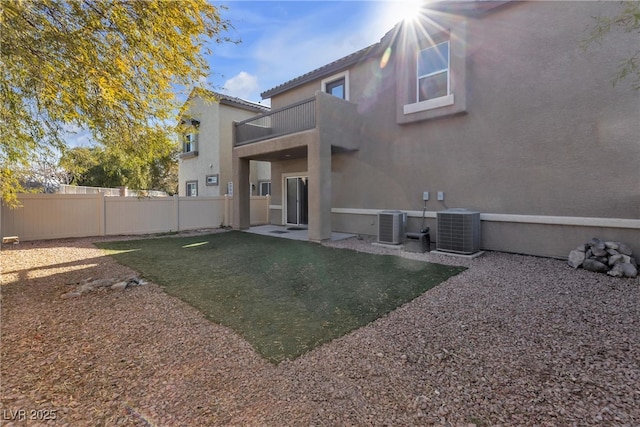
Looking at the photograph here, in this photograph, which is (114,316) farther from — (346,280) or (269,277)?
(346,280)

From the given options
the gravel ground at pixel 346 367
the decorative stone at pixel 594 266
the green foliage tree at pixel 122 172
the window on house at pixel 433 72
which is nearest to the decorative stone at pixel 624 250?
the decorative stone at pixel 594 266

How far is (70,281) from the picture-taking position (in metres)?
5.43

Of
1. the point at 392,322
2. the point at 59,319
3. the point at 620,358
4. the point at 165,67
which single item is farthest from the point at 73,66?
the point at 620,358

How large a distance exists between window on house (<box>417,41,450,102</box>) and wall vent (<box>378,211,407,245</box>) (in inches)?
144

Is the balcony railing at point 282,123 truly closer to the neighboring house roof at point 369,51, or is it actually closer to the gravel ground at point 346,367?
the neighboring house roof at point 369,51

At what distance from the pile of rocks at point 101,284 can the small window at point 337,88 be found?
30.1ft

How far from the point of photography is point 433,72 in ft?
28.8

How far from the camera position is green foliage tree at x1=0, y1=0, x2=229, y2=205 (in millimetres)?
Answer: 3871

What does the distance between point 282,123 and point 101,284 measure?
8365mm

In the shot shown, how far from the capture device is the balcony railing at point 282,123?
10.0m

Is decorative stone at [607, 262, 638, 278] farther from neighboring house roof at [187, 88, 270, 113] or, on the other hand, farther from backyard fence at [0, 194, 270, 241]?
neighboring house roof at [187, 88, 270, 113]

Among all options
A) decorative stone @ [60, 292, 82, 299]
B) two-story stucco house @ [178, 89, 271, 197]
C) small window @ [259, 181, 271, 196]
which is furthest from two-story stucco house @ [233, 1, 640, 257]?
decorative stone @ [60, 292, 82, 299]

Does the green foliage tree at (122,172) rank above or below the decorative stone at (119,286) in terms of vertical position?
above

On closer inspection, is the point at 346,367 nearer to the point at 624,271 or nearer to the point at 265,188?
the point at 624,271
